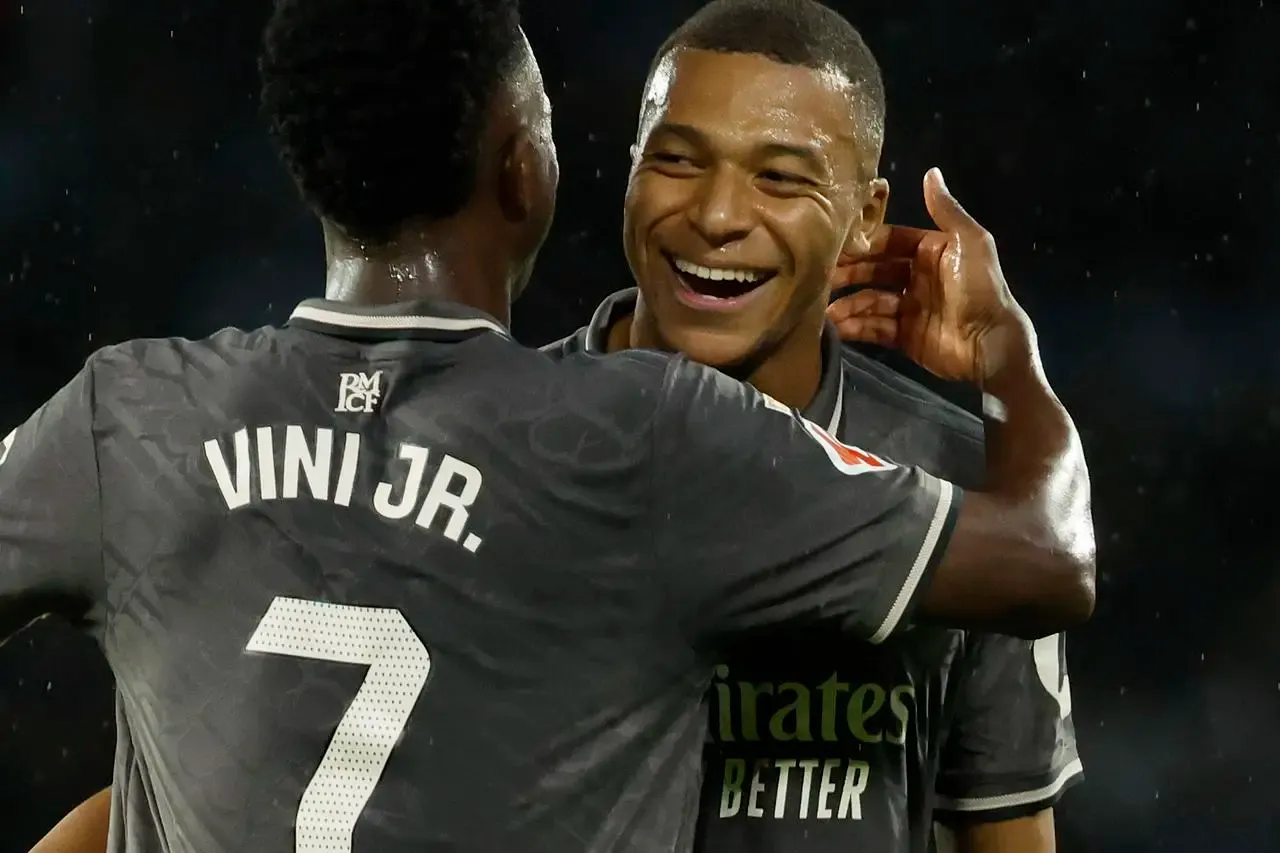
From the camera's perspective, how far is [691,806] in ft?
3.91

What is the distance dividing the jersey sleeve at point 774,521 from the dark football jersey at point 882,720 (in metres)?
0.29

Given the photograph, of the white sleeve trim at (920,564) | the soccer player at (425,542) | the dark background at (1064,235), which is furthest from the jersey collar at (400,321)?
the dark background at (1064,235)

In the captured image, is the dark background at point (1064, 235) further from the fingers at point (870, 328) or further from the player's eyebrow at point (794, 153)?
the player's eyebrow at point (794, 153)

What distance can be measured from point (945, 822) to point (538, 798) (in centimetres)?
73

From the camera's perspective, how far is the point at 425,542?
3.60 feet

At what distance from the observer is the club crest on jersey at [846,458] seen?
1146 mm

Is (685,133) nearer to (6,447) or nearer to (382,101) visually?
(382,101)

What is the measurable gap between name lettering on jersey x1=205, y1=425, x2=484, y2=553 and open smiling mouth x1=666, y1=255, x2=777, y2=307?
0.50 metres

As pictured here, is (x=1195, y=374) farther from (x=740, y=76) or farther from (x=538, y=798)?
(x=538, y=798)

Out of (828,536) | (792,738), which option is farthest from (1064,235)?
(828,536)

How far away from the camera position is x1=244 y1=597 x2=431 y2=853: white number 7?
1.08m

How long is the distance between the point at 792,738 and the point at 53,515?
680 mm

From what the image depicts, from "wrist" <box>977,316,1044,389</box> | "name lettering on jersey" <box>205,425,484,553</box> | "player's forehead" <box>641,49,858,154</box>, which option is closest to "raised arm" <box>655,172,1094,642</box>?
"name lettering on jersey" <box>205,425,484,553</box>

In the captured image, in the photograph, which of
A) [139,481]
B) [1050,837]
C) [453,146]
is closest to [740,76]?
[453,146]
